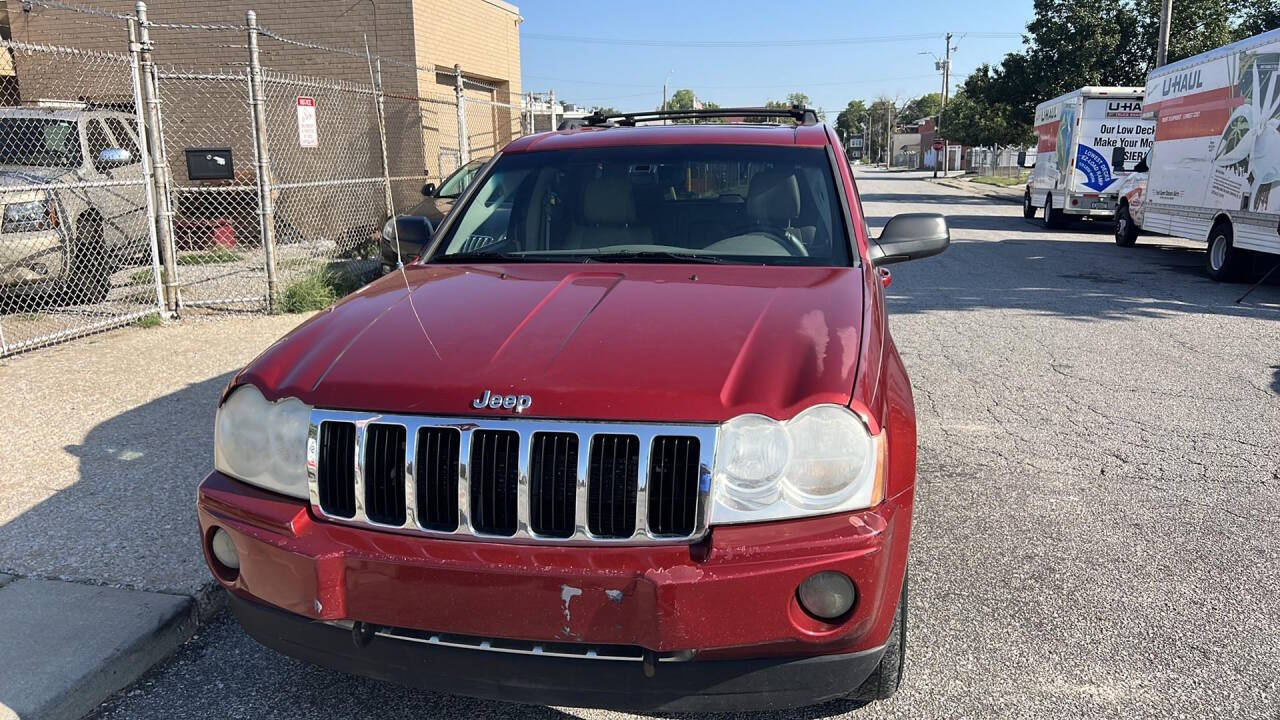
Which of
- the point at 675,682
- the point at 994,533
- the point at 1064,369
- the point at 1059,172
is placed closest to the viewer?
the point at 675,682

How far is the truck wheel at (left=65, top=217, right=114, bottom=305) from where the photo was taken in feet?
30.4

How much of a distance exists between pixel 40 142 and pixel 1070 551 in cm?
986

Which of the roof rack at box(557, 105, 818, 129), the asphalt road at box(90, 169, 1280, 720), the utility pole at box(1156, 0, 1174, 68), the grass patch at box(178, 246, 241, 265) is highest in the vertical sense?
the utility pole at box(1156, 0, 1174, 68)

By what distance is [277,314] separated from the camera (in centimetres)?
933

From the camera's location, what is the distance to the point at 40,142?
9.44 metres

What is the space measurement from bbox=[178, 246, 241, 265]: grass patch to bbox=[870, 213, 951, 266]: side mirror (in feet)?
33.6

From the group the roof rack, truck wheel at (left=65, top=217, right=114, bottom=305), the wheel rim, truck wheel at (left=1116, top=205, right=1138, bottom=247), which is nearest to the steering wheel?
the roof rack

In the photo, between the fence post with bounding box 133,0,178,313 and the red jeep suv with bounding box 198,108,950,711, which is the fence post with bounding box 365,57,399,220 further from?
the red jeep suv with bounding box 198,108,950,711

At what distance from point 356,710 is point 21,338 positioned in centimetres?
687

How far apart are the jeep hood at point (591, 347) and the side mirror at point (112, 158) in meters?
7.12

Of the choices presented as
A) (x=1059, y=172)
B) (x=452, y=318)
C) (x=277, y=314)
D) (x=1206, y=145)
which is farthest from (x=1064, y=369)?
(x=1059, y=172)

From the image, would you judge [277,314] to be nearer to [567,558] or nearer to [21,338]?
[21,338]

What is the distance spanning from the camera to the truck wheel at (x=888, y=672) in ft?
8.59

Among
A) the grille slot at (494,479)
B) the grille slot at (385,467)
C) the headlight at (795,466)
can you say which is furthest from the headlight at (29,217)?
the headlight at (795,466)
